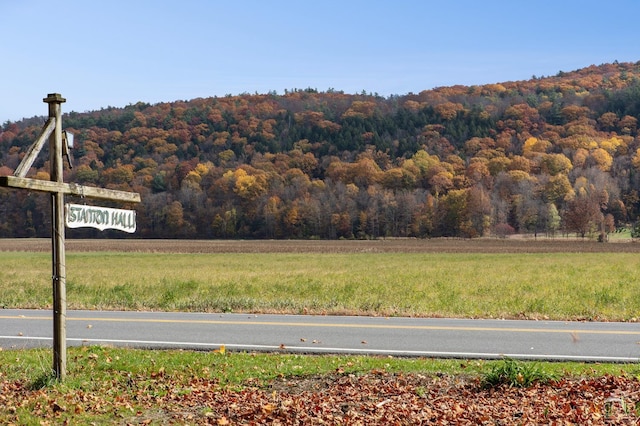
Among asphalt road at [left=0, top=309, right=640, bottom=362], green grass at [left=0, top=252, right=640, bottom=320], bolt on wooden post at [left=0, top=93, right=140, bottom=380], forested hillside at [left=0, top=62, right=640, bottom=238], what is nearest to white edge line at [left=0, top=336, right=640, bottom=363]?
asphalt road at [left=0, top=309, right=640, bottom=362]

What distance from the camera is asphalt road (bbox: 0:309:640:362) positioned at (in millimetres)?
11258

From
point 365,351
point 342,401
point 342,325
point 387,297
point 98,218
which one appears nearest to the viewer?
point 342,401

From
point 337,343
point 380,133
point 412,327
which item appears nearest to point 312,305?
point 412,327

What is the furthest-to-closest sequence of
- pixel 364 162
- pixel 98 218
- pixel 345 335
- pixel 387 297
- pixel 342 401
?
pixel 364 162 → pixel 387 297 → pixel 345 335 → pixel 98 218 → pixel 342 401

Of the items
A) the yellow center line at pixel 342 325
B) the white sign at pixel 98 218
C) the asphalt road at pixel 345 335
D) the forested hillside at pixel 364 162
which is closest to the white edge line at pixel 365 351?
the asphalt road at pixel 345 335

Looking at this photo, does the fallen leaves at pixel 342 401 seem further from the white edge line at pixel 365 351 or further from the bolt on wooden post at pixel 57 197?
the white edge line at pixel 365 351

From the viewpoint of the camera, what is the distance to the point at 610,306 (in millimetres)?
17859

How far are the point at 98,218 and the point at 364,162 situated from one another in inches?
5015

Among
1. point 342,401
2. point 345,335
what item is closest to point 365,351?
point 345,335

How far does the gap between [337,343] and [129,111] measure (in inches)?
6025

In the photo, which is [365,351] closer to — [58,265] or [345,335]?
[345,335]

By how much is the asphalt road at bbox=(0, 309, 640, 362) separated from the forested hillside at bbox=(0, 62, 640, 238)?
3277 inches

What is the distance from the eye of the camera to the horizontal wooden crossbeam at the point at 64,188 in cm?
772

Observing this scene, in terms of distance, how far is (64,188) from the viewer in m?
8.52
